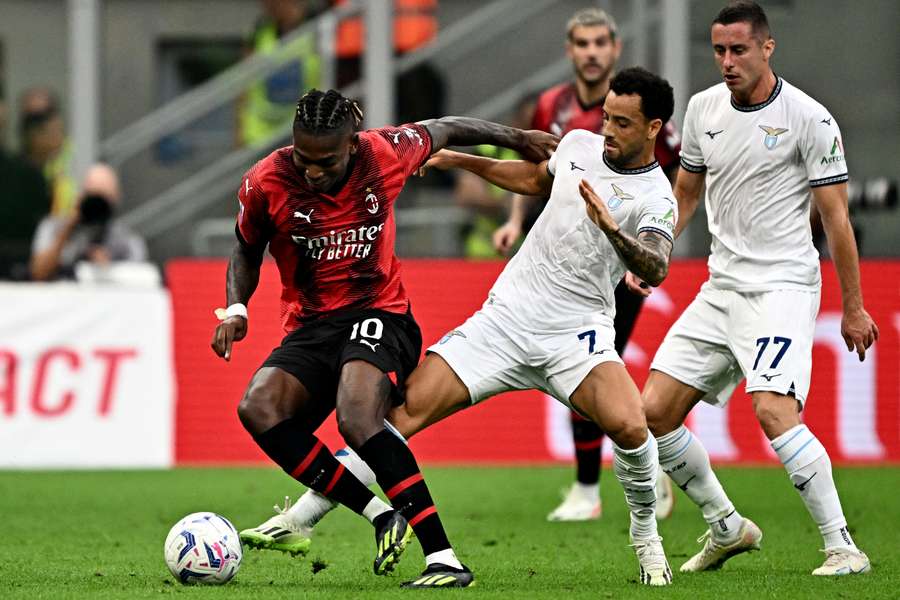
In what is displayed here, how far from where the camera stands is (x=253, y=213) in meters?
6.37

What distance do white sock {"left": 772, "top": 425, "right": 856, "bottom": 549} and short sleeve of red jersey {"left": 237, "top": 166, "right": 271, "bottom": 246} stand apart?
220 centimetres

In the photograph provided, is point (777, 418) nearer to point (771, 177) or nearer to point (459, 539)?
point (771, 177)

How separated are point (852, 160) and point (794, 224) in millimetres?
5824

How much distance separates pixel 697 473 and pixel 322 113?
2142 mm

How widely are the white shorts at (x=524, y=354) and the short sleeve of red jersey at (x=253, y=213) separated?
850 mm

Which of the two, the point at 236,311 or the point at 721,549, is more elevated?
the point at 236,311

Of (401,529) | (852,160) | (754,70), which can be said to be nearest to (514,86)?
(852,160)

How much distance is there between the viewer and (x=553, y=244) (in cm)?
666

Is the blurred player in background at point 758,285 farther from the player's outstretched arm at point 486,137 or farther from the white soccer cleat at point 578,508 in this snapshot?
the white soccer cleat at point 578,508

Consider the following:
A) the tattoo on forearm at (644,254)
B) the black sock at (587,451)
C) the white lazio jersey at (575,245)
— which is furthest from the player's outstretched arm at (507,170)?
the black sock at (587,451)

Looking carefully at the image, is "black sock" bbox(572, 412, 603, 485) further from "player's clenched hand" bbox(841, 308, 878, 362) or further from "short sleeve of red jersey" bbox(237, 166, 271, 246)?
"short sleeve of red jersey" bbox(237, 166, 271, 246)

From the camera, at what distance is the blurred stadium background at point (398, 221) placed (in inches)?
442

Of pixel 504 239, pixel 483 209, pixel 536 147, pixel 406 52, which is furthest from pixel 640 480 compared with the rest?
pixel 406 52

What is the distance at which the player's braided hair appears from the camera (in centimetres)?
605
